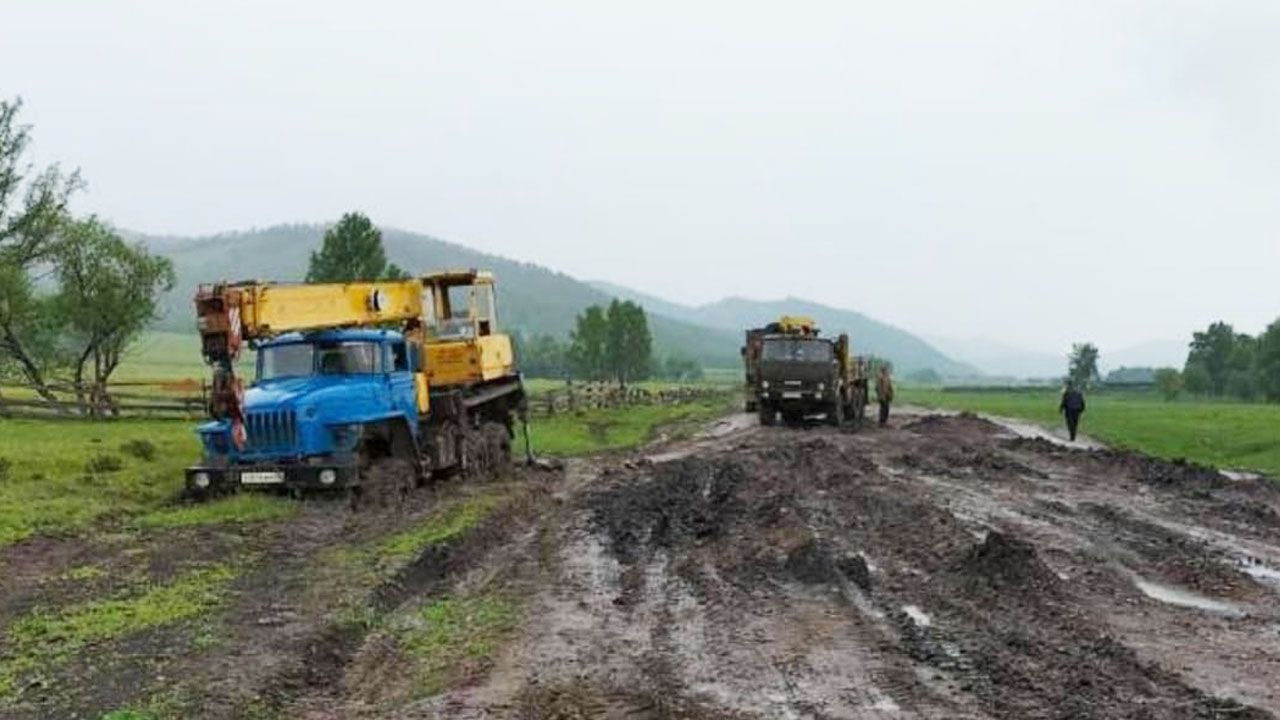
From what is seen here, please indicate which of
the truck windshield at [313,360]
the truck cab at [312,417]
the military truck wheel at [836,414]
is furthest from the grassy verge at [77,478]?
the military truck wheel at [836,414]

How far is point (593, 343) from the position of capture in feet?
313

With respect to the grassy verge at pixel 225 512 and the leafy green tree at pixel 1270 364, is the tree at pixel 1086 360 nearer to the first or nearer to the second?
the leafy green tree at pixel 1270 364

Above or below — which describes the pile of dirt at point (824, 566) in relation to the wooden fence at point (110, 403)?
below

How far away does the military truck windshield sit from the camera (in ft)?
130

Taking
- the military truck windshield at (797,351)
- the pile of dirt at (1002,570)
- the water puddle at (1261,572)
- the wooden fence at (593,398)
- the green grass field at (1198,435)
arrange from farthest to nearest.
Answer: the wooden fence at (593,398), the military truck windshield at (797,351), the green grass field at (1198,435), the water puddle at (1261,572), the pile of dirt at (1002,570)

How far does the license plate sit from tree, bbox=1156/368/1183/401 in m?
91.2

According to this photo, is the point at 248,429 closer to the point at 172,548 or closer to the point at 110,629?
the point at 172,548

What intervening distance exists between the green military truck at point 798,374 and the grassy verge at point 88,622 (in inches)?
1126

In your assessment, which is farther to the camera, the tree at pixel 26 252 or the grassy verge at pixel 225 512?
the tree at pixel 26 252

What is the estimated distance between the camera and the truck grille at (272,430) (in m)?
Answer: 18.6

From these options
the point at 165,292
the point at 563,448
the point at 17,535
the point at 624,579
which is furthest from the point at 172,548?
the point at 165,292

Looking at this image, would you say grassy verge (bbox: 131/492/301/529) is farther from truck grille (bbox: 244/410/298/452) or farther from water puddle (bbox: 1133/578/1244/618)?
water puddle (bbox: 1133/578/1244/618)

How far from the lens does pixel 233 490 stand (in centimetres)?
1850

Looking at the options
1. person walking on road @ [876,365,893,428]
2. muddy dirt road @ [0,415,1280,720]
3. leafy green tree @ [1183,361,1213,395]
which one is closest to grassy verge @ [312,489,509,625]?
muddy dirt road @ [0,415,1280,720]
